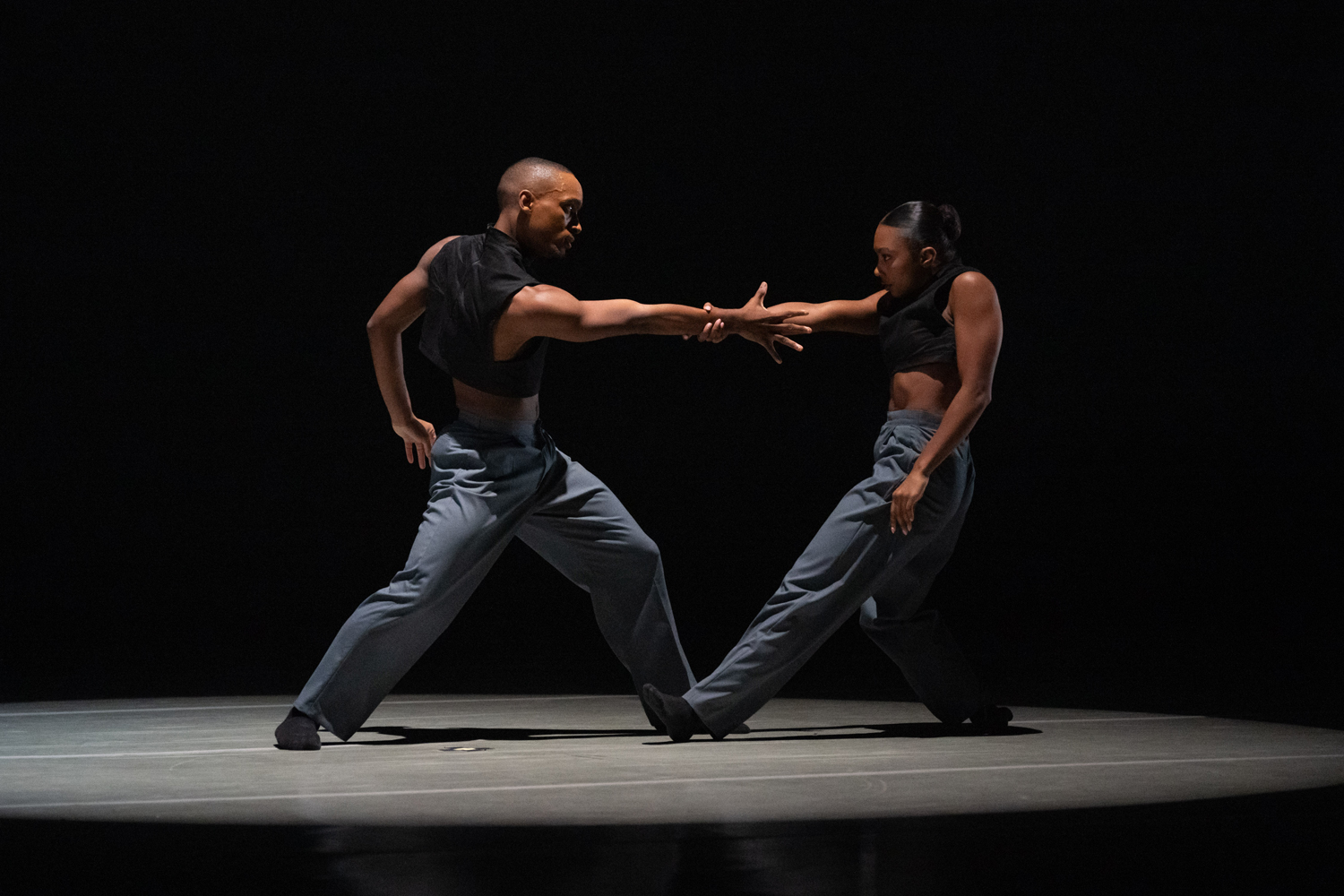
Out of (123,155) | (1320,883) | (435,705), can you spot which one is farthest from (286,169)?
(1320,883)

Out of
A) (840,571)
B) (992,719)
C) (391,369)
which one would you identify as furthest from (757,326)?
(992,719)

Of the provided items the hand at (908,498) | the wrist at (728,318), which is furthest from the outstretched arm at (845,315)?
the hand at (908,498)

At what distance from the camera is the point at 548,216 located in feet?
12.8

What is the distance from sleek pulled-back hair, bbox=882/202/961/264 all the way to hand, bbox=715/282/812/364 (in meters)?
0.38

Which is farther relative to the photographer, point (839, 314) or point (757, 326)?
point (839, 314)

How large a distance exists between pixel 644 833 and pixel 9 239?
17.4ft

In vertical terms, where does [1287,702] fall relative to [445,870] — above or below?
below

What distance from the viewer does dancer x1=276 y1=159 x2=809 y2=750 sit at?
368 centimetres

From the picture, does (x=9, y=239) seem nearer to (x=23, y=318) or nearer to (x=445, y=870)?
(x=23, y=318)

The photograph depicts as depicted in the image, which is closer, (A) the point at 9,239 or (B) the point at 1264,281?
(A) the point at 9,239

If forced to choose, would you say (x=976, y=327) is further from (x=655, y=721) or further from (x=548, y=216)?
(x=655, y=721)

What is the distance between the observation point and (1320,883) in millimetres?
2227

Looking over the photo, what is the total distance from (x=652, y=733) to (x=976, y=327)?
1175 millimetres

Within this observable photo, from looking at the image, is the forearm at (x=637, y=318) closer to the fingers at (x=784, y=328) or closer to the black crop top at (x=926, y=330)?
the fingers at (x=784, y=328)
